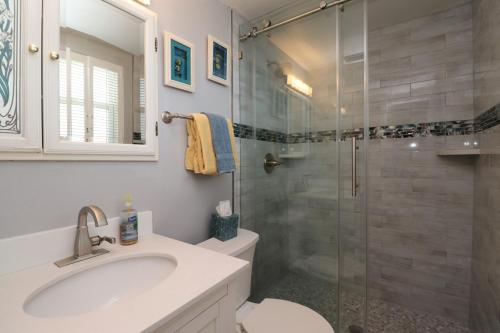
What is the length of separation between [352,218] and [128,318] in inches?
52.3

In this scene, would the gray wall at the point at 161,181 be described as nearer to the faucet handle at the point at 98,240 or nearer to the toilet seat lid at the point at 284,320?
the faucet handle at the point at 98,240

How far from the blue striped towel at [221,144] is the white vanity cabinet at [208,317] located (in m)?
0.71

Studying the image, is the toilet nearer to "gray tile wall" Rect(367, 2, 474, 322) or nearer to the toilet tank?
the toilet tank

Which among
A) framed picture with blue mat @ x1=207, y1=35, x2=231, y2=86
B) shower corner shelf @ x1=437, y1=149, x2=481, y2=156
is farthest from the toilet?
shower corner shelf @ x1=437, y1=149, x2=481, y2=156

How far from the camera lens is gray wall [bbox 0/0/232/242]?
0.83m

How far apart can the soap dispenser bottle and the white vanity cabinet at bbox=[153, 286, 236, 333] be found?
0.50 meters

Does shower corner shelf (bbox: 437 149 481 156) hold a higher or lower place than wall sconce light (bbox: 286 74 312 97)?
lower

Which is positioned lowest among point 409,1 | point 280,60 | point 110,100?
point 110,100

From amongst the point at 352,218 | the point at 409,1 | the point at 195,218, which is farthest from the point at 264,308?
the point at 409,1

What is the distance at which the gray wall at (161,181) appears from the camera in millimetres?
826

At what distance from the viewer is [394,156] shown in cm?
200

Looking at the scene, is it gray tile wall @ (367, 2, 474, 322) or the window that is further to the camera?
gray tile wall @ (367, 2, 474, 322)

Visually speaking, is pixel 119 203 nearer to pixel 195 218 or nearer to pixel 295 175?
pixel 195 218

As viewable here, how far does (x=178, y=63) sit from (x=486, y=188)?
193 centimetres
